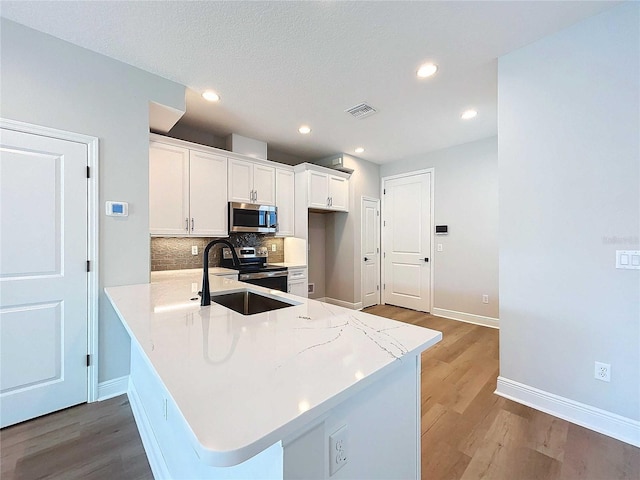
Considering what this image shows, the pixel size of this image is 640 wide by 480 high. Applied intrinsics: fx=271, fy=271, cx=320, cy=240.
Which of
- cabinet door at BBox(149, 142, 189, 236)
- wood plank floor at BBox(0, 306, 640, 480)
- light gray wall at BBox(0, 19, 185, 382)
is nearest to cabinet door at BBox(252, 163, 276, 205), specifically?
cabinet door at BBox(149, 142, 189, 236)

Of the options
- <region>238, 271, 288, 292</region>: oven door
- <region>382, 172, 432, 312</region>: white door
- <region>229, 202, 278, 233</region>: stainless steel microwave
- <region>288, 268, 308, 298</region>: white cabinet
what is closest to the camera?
<region>238, 271, 288, 292</region>: oven door

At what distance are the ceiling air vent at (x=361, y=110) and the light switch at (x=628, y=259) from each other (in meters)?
2.38

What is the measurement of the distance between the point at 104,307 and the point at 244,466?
6.75 ft

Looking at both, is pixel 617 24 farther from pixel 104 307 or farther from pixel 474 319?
pixel 104 307

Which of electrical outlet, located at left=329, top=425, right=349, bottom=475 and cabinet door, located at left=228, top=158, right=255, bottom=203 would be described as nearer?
electrical outlet, located at left=329, top=425, right=349, bottom=475

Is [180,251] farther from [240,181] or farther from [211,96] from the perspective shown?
[211,96]

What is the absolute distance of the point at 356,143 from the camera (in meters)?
4.10

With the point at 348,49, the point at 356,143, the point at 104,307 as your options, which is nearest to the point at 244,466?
the point at 104,307

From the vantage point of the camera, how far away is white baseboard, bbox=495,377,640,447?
169 cm

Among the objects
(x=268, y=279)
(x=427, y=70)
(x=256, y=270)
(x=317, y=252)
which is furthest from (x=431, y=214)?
(x=256, y=270)

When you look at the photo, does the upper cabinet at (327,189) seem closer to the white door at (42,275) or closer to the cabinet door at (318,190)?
the cabinet door at (318,190)

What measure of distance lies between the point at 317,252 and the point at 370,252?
39.1 inches

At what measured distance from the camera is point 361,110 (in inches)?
119

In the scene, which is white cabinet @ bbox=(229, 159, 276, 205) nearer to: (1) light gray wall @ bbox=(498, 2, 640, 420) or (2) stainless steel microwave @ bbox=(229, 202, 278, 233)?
(2) stainless steel microwave @ bbox=(229, 202, 278, 233)
